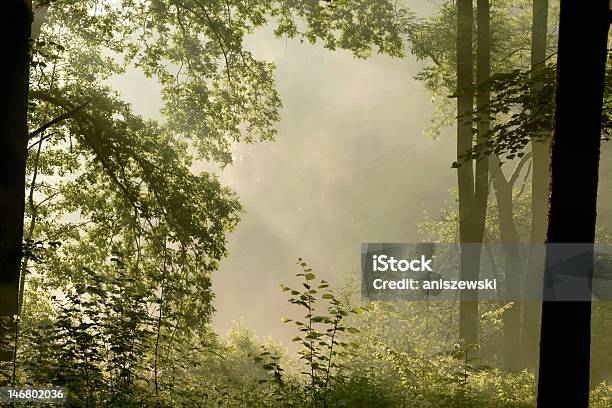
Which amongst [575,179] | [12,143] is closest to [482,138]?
[575,179]

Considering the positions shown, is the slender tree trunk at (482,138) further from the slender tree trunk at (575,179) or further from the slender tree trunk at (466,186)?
the slender tree trunk at (575,179)

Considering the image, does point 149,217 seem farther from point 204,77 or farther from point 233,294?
point 233,294

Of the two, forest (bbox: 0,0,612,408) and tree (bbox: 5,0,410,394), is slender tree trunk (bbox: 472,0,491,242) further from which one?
tree (bbox: 5,0,410,394)

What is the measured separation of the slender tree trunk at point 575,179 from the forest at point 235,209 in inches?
0.7

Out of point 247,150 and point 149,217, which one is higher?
point 247,150

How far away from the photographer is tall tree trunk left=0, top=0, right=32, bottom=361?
26.0ft

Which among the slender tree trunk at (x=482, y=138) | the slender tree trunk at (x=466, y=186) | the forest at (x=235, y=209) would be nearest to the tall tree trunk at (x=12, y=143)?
the forest at (x=235, y=209)

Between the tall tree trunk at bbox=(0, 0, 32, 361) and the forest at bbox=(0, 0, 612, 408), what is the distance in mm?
24

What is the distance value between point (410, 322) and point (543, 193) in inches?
499

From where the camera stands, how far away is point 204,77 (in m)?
17.3

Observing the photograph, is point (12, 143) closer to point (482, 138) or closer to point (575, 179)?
point (575, 179)

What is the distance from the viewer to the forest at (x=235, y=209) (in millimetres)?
5695

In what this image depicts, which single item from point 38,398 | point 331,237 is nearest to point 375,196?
point 331,237

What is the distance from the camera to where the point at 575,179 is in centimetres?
548
